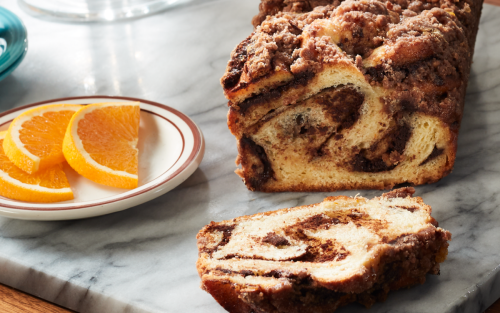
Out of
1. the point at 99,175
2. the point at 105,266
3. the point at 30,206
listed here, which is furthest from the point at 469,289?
the point at 30,206

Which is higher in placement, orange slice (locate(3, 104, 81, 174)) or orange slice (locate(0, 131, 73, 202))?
orange slice (locate(3, 104, 81, 174))

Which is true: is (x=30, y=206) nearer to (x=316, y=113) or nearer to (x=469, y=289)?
(x=316, y=113)

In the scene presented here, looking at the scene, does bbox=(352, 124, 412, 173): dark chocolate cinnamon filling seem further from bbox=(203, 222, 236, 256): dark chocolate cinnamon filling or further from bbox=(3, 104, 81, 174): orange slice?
bbox=(3, 104, 81, 174): orange slice

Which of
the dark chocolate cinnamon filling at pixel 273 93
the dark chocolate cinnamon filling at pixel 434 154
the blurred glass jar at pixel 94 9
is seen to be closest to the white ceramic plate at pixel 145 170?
the dark chocolate cinnamon filling at pixel 273 93

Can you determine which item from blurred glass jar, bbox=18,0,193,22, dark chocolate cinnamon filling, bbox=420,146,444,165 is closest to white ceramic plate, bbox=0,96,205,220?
dark chocolate cinnamon filling, bbox=420,146,444,165

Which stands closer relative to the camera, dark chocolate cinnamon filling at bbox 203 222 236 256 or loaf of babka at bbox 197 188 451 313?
loaf of babka at bbox 197 188 451 313

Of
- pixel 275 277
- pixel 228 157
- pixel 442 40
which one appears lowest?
pixel 228 157
